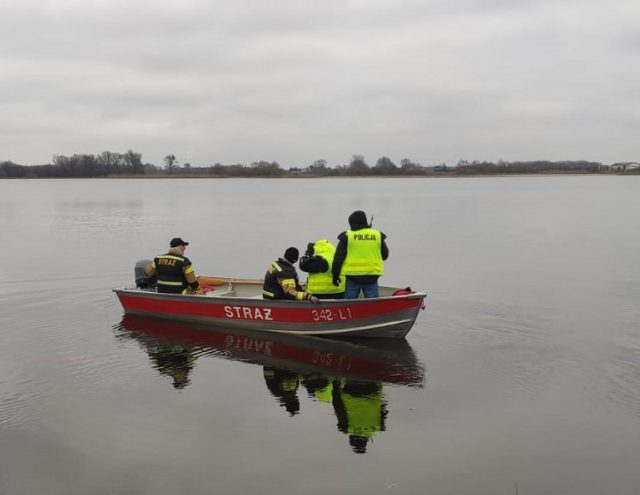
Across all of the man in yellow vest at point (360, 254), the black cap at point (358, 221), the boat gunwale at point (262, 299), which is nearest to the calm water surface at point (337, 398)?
the boat gunwale at point (262, 299)

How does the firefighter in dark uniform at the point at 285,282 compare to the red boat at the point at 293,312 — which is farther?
the firefighter in dark uniform at the point at 285,282

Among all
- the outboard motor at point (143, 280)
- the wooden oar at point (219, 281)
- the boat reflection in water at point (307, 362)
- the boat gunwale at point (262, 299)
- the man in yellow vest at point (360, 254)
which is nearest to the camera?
the boat reflection in water at point (307, 362)

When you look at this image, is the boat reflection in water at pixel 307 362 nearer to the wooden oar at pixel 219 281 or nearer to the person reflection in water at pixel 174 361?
the person reflection in water at pixel 174 361

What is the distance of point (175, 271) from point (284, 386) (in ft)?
12.9

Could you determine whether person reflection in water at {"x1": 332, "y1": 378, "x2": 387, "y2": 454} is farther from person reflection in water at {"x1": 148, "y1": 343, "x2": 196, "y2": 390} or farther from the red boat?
person reflection in water at {"x1": 148, "y1": 343, "x2": 196, "y2": 390}

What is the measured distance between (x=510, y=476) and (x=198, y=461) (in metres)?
3.03

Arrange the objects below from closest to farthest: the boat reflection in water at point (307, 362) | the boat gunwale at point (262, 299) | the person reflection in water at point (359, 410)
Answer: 1. the person reflection in water at point (359, 410)
2. the boat reflection in water at point (307, 362)
3. the boat gunwale at point (262, 299)

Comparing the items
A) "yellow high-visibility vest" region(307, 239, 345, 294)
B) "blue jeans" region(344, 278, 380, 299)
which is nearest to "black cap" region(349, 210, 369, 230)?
"yellow high-visibility vest" region(307, 239, 345, 294)

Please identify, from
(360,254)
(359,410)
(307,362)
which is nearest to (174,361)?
(307,362)

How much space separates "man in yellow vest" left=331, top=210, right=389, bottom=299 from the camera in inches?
391

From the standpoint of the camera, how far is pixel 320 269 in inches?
406

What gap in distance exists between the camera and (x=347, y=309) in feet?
33.3

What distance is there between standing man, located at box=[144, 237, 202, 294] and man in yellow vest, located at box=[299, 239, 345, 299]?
7.47 feet

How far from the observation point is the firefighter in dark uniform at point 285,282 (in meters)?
10.2
